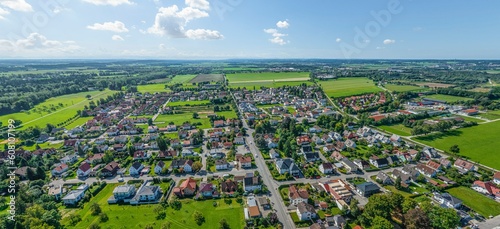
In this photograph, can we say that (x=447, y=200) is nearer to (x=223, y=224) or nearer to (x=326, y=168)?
(x=326, y=168)

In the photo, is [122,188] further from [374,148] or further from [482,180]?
[482,180]

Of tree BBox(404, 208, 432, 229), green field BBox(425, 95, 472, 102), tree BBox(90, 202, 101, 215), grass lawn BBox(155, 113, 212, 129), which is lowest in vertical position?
tree BBox(90, 202, 101, 215)

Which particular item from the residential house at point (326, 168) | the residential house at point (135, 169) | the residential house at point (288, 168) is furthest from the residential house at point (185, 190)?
the residential house at point (326, 168)

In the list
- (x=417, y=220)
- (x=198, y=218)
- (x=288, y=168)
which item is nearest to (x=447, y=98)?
(x=288, y=168)

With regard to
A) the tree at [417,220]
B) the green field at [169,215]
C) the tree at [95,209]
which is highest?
the tree at [417,220]

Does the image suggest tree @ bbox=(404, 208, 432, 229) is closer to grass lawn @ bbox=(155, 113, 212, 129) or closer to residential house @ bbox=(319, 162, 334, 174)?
residential house @ bbox=(319, 162, 334, 174)

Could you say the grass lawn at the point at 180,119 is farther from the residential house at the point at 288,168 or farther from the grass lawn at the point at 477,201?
the grass lawn at the point at 477,201

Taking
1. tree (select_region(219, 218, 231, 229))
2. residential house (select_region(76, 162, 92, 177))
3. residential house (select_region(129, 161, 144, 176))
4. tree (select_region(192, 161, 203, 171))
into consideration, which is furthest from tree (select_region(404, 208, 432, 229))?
residential house (select_region(76, 162, 92, 177))
